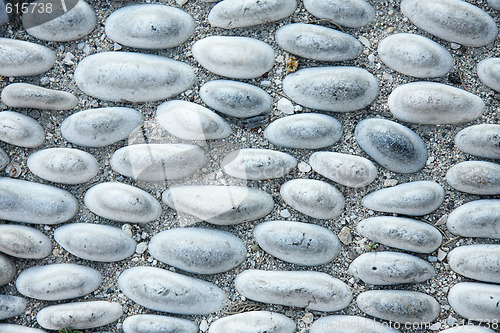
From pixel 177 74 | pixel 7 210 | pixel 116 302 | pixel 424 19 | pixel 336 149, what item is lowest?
pixel 116 302

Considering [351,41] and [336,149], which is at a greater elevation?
[351,41]

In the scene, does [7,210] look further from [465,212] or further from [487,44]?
[487,44]

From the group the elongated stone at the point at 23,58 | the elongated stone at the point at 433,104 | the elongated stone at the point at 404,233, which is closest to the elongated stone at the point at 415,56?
the elongated stone at the point at 433,104

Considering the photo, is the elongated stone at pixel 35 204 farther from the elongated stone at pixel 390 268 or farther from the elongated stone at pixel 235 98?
the elongated stone at pixel 390 268

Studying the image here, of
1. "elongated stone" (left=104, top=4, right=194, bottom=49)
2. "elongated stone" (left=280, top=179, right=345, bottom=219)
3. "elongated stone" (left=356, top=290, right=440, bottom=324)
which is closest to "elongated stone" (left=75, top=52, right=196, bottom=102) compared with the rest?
"elongated stone" (left=104, top=4, right=194, bottom=49)

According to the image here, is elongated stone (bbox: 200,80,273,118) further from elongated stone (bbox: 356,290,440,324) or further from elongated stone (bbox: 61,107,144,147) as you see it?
elongated stone (bbox: 356,290,440,324)

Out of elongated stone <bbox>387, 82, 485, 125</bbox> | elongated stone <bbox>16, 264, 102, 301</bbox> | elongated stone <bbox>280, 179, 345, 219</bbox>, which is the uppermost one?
elongated stone <bbox>387, 82, 485, 125</bbox>

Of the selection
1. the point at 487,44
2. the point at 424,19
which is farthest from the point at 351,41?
the point at 487,44
